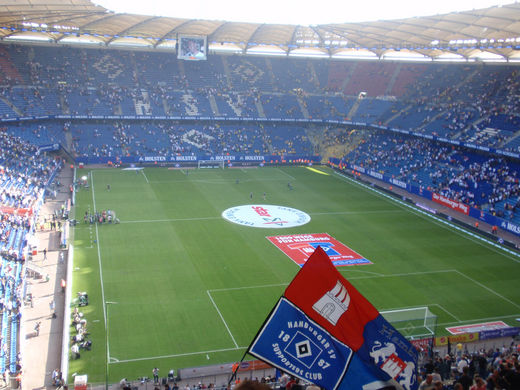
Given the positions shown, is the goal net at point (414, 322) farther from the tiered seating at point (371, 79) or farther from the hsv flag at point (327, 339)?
the tiered seating at point (371, 79)

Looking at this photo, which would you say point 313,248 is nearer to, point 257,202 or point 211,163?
point 257,202

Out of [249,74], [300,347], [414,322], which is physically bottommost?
[414,322]

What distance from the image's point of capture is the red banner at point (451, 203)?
169ft

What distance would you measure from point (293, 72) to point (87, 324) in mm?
73019

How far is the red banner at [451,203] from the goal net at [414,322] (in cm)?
3178

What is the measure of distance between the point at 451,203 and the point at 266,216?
19.9 metres

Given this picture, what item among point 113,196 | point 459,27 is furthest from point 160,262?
point 459,27

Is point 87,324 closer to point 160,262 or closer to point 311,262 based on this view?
point 160,262

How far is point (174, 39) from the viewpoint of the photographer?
7250 cm

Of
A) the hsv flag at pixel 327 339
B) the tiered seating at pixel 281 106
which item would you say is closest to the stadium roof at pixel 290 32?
the tiered seating at pixel 281 106

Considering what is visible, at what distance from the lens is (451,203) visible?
5309 cm

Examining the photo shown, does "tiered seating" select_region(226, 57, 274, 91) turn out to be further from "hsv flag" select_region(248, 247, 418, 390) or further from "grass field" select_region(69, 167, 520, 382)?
"hsv flag" select_region(248, 247, 418, 390)

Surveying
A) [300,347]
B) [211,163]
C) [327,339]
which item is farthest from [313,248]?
[211,163]

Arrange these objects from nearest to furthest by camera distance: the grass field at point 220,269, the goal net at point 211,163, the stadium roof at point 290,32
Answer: the grass field at point 220,269, the stadium roof at point 290,32, the goal net at point 211,163
